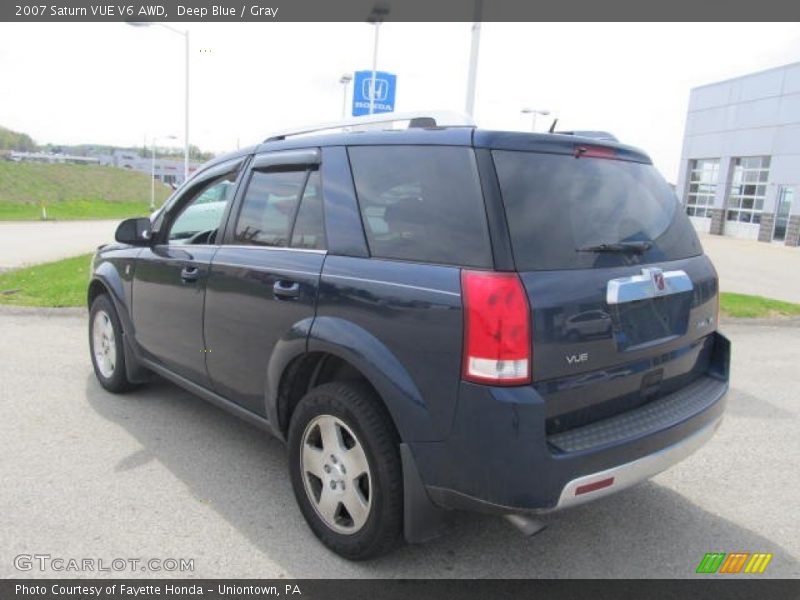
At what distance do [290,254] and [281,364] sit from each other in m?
0.56

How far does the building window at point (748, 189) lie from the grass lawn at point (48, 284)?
29.0 metres

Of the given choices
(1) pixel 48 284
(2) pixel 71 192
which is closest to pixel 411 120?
(1) pixel 48 284

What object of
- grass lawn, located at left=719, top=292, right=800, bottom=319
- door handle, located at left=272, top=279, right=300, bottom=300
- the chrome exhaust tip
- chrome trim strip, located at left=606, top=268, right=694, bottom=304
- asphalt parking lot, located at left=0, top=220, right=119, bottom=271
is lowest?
asphalt parking lot, located at left=0, top=220, right=119, bottom=271

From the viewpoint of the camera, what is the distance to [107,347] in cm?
504

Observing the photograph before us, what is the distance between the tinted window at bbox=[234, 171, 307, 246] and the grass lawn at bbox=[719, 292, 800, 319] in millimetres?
7303

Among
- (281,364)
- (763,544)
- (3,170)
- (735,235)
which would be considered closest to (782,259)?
(735,235)

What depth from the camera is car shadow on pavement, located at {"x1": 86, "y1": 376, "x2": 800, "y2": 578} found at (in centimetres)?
285

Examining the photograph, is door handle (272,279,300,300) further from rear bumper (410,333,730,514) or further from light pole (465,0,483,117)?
light pole (465,0,483,117)

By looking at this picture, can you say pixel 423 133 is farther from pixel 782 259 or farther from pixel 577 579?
pixel 782 259

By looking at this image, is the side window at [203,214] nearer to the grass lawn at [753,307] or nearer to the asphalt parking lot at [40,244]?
the grass lawn at [753,307]

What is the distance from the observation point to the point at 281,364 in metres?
3.07

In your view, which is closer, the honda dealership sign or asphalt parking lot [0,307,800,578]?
asphalt parking lot [0,307,800,578]

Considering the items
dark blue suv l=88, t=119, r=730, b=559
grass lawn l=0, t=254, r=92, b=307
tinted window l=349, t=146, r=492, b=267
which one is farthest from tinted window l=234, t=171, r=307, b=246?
grass lawn l=0, t=254, r=92, b=307

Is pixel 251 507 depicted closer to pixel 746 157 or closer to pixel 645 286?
pixel 645 286
